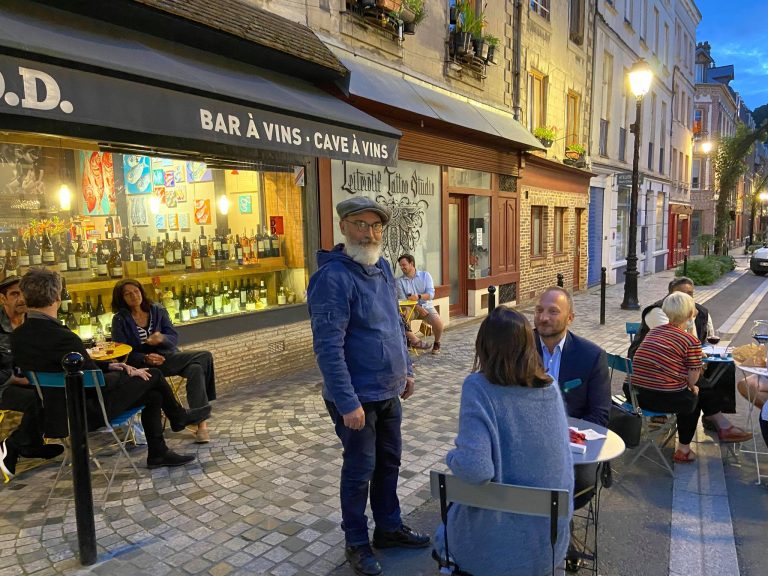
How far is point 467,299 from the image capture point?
11.1 metres

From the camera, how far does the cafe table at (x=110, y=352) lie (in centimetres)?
422

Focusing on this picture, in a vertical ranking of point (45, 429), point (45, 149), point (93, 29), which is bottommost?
point (45, 429)

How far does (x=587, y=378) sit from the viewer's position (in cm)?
306

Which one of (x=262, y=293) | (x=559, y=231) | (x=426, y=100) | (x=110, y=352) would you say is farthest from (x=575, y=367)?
(x=559, y=231)

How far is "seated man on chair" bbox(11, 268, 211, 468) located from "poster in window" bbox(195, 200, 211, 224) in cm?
301

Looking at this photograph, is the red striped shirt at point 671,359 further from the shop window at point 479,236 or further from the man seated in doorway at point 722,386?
the shop window at point 479,236

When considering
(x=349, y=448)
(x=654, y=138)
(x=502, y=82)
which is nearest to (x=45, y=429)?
(x=349, y=448)

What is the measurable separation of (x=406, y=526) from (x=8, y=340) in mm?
3383

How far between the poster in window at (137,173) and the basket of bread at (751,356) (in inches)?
249

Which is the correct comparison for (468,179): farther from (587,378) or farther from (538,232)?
→ (587,378)

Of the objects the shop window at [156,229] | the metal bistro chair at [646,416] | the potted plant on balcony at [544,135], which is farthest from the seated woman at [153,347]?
the potted plant on balcony at [544,135]

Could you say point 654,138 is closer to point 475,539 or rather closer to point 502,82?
point 502,82

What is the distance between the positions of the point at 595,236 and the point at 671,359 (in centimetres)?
1459

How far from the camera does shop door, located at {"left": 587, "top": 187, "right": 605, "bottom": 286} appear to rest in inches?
690
